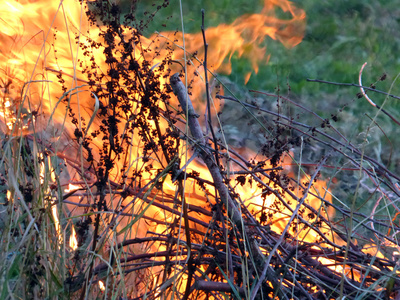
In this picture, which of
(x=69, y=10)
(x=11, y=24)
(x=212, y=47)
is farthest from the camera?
(x=212, y=47)

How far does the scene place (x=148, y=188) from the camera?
6.69 feet

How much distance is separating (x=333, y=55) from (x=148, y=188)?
10.6ft

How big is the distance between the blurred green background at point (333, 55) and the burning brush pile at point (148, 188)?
1.73 feet

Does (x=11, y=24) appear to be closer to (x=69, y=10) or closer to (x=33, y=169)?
(x=69, y=10)

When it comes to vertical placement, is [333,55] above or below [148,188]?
above

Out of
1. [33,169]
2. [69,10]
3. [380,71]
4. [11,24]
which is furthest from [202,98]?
[380,71]

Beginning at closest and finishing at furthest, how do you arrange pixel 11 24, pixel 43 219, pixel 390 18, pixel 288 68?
1. pixel 43 219
2. pixel 11 24
3. pixel 288 68
4. pixel 390 18

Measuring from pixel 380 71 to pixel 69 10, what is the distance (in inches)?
127

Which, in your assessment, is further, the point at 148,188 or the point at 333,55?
the point at 333,55

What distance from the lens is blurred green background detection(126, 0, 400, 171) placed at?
421cm

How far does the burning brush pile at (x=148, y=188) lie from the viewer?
5.45ft

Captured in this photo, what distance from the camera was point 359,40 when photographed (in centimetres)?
461

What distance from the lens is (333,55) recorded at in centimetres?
455

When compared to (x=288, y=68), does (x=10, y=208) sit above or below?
below
